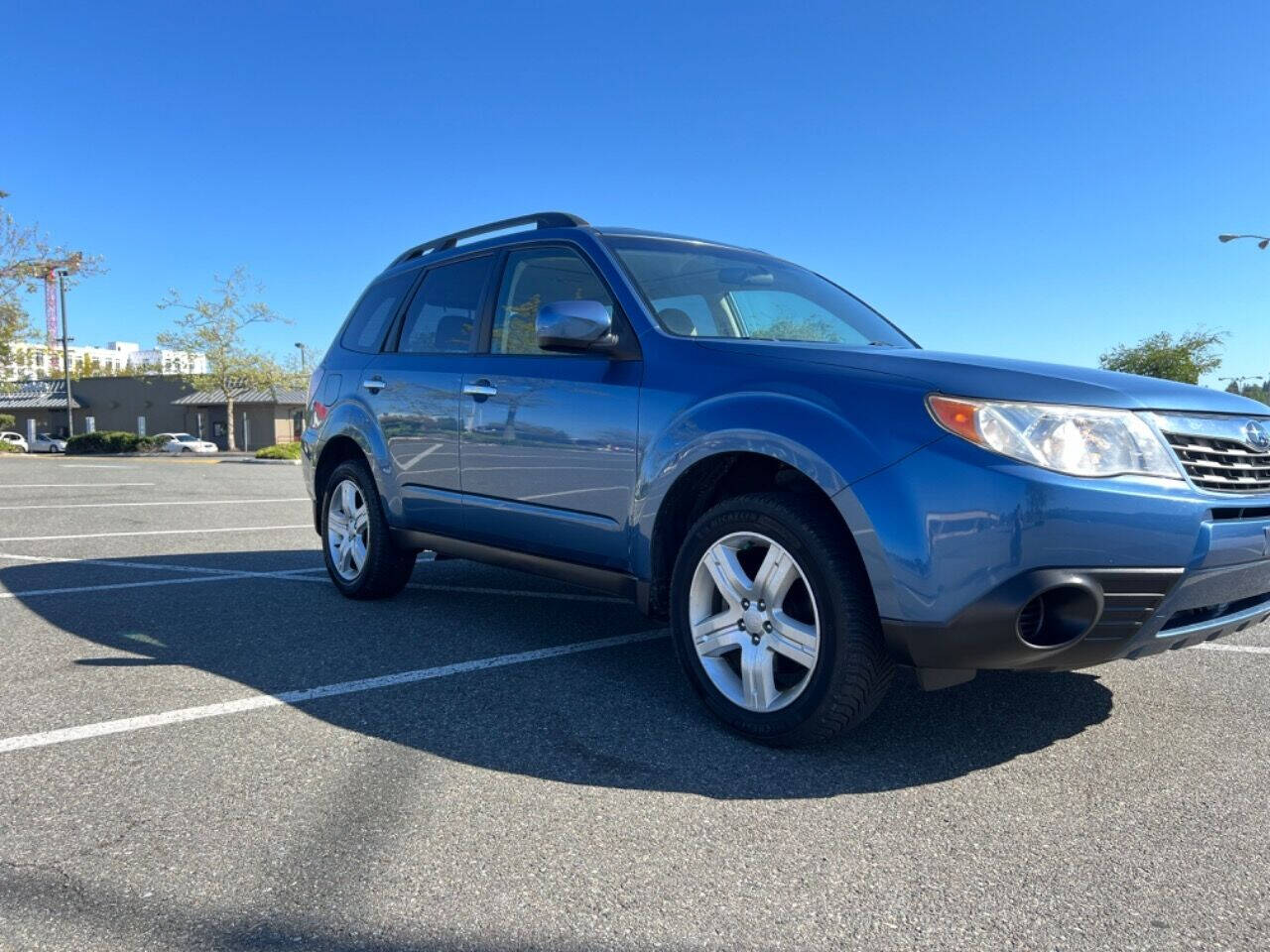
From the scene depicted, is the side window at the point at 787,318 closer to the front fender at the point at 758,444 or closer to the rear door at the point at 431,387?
the front fender at the point at 758,444

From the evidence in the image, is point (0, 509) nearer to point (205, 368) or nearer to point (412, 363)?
point (412, 363)

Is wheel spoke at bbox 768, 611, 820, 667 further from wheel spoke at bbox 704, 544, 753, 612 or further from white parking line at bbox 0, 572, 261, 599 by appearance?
white parking line at bbox 0, 572, 261, 599

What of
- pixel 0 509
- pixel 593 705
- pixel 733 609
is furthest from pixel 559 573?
pixel 0 509

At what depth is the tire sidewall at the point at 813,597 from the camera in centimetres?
285

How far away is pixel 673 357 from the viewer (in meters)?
3.46

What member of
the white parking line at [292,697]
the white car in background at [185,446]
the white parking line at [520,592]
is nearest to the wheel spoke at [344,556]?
the white parking line at [520,592]

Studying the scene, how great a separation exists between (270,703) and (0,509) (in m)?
9.11

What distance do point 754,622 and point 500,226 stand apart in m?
2.64

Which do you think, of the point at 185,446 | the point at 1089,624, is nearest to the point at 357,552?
the point at 1089,624

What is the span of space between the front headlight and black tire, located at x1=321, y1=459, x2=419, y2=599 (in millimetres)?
3302

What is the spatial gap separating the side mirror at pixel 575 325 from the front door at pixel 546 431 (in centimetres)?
14

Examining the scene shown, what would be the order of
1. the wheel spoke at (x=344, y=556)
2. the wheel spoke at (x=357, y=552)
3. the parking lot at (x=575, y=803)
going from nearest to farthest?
1. the parking lot at (x=575, y=803)
2. the wheel spoke at (x=357, y=552)
3. the wheel spoke at (x=344, y=556)

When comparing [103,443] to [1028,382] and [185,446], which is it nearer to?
[185,446]

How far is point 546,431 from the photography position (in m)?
3.93
